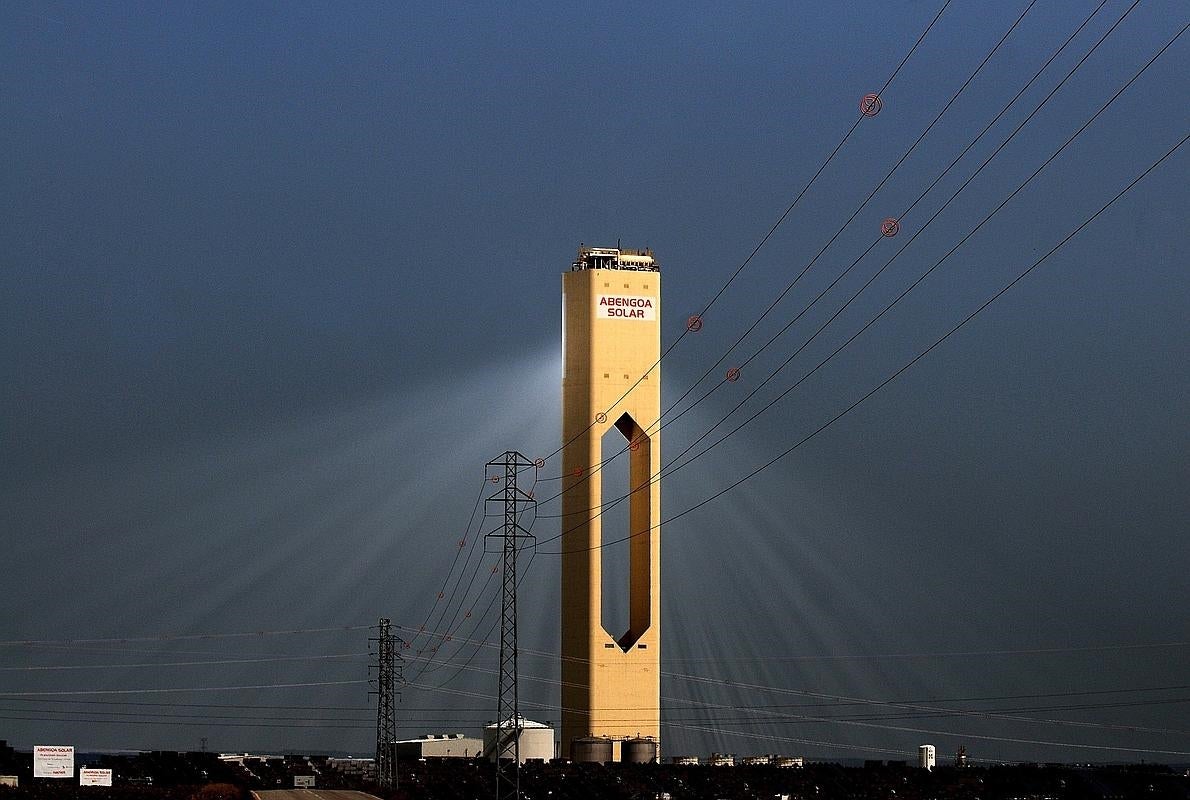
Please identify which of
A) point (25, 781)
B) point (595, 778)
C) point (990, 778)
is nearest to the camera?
point (595, 778)

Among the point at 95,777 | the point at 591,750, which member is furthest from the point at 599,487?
the point at 95,777

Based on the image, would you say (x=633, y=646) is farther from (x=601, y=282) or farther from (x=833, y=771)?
(x=601, y=282)

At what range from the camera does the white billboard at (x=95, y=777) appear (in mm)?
111250

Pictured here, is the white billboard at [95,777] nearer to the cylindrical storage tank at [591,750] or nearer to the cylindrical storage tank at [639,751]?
the cylindrical storage tank at [591,750]

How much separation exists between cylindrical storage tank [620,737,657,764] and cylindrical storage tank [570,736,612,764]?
1.09 meters

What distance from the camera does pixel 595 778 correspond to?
11050 centimetres

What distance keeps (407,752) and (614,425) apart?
47.4m

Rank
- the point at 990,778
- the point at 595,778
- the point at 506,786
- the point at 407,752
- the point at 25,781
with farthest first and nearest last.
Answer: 1. the point at 407,752
2. the point at 25,781
3. the point at 990,778
4. the point at 595,778
5. the point at 506,786

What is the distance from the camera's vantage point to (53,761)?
116 meters

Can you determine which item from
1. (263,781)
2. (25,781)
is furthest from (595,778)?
(25,781)

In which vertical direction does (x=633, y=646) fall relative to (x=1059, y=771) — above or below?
above

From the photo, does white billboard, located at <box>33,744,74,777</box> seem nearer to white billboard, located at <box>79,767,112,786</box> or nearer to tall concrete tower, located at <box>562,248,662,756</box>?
white billboard, located at <box>79,767,112,786</box>

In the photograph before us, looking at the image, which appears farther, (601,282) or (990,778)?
(601,282)

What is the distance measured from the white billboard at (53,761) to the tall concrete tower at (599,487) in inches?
1354
